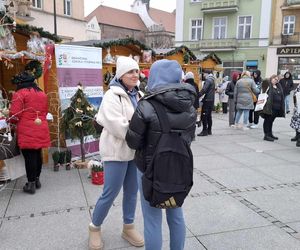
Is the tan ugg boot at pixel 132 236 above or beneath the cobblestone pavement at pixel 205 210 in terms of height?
above

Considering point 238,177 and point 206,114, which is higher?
point 206,114

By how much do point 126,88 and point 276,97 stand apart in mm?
5740

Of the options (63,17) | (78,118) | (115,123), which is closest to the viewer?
(115,123)

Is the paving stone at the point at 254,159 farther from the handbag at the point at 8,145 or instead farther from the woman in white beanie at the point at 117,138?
the handbag at the point at 8,145

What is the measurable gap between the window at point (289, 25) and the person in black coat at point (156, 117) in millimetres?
28161

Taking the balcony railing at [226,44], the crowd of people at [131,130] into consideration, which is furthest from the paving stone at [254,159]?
the balcony railing at [226,44]

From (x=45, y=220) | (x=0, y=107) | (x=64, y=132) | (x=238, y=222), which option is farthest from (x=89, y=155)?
(x=238, y=222)

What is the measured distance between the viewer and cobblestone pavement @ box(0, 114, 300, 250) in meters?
3.02

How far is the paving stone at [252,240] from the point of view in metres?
2.92

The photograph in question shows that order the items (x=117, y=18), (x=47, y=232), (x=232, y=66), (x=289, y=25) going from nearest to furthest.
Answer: (x=47, y=232) < (x=289, y=25) < (x=232, y=66) < (x=117, y=18)

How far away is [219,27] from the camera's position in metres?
29.8

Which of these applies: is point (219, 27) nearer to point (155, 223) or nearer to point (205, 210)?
point (205, 210)

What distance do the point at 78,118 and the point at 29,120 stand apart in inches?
42.5

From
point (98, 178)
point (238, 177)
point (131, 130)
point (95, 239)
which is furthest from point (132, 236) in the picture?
point (238, 177)
